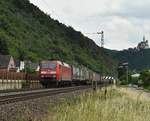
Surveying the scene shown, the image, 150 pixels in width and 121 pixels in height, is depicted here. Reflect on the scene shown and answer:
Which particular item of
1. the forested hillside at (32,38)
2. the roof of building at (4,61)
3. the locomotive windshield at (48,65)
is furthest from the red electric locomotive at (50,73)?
the forested hillside at (32,38)

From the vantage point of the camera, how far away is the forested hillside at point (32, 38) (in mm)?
138663

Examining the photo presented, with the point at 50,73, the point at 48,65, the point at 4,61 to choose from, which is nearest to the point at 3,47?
the point at 4,61

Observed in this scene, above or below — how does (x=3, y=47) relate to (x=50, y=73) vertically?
above

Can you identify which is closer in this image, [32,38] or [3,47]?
[3,47]

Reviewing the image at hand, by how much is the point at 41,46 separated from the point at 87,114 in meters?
146

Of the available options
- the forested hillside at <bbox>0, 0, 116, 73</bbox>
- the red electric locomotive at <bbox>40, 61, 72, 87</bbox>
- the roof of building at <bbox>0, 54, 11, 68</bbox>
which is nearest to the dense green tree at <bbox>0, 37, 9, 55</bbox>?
the forested hillside at <bbox>0, 0, 116, 73</bbox>

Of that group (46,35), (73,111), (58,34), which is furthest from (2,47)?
(73,111)

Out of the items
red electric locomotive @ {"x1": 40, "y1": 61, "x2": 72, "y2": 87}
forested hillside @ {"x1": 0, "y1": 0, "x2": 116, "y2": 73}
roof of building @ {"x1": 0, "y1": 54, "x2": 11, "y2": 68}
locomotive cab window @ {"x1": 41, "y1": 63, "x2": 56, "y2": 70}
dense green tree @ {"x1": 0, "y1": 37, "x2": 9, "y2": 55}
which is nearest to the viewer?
red electric locomotive @ {"x1": 40, "y1": 61, "x2": 72, "y2": 87}

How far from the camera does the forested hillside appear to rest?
138663 millimetres

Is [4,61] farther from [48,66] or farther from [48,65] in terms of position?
[48,66]

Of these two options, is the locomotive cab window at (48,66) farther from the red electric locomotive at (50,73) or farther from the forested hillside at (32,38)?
the forested hillside at (32,38)

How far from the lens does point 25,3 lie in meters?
183

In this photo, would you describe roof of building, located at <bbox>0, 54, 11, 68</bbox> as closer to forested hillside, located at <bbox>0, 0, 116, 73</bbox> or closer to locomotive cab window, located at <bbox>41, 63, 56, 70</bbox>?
forested hillside, located at <bbox>0, 0, 116, 73</bbox>

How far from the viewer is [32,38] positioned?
6545 inches
